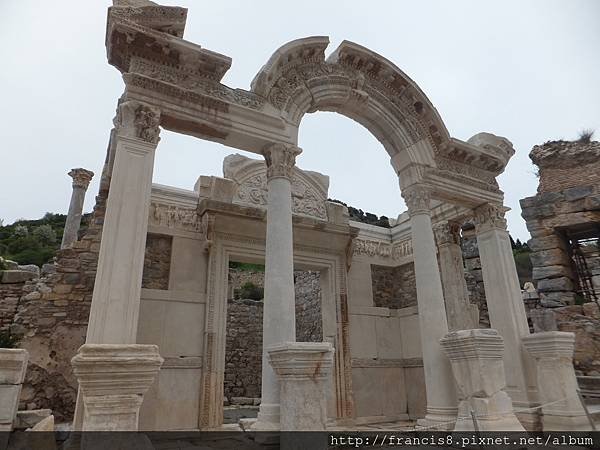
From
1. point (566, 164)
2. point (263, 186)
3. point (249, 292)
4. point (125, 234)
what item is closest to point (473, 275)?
point (566, 164)

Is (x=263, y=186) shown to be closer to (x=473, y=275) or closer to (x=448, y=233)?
(x=448, y=233)

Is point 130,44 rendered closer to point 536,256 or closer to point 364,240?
point 364,240

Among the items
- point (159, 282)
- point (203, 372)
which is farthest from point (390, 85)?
point (203, 372)

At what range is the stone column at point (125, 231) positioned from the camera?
4.50m

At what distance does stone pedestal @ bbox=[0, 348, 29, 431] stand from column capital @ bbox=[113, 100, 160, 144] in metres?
2.94

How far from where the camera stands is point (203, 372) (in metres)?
6.94

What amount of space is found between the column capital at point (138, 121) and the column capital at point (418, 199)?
4.78m

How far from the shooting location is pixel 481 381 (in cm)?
527

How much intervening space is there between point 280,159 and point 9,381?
449 centimetres

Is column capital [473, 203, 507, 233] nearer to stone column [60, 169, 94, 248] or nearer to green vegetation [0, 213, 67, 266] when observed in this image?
stone column [60, 169, 94, 248]

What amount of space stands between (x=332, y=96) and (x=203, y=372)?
18.0 ft

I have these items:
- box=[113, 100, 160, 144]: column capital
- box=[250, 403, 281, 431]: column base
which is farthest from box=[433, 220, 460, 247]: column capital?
box=[113, 100, 160, 144]: column capital

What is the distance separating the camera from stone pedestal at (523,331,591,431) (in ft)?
19.3

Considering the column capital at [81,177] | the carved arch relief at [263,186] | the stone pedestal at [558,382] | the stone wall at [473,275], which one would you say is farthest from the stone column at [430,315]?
the column capital at [81,177]
